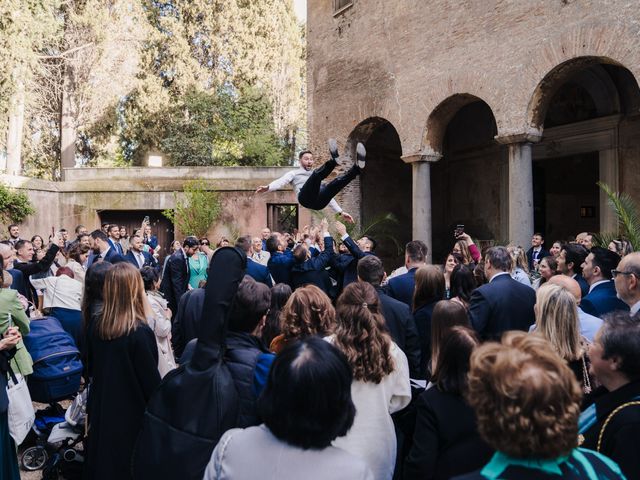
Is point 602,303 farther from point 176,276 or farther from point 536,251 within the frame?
point 536,251

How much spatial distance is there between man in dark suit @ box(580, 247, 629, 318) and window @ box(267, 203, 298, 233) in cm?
1563

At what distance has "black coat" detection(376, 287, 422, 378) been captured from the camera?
13.5 ft

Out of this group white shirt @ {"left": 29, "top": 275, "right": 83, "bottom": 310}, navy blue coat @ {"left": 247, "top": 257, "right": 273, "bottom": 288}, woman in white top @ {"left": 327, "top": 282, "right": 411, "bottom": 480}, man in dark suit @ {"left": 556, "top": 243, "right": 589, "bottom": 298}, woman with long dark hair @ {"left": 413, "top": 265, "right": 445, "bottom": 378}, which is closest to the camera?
woman in white top @ {"left": 327, "top": 282, "right": 411, "bottom": 480}

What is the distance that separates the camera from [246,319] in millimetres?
2578

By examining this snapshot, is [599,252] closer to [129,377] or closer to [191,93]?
[129,377]

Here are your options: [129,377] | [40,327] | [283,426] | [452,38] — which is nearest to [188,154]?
[452,38]

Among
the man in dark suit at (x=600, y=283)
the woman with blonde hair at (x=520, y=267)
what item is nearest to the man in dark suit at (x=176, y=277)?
the woman with blonde hair at (x=520, y=267)

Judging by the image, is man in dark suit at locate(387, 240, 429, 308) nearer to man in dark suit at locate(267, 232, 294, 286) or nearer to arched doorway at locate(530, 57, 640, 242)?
man in dark suit at locate(267, 232, 294, 286)

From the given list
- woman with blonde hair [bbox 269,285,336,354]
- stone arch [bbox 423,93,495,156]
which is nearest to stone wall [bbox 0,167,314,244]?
stone arch [bbox 423,93,495,156]

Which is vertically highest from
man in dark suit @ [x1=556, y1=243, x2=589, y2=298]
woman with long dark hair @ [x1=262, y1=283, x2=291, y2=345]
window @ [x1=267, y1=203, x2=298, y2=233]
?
window @ [x1=267, y1=203, x2=298, y2=233]

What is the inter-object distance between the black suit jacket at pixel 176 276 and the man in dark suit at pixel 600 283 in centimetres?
562

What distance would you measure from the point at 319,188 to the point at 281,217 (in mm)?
15591

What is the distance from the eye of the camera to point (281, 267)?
738cm

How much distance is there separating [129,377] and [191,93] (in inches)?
1080
